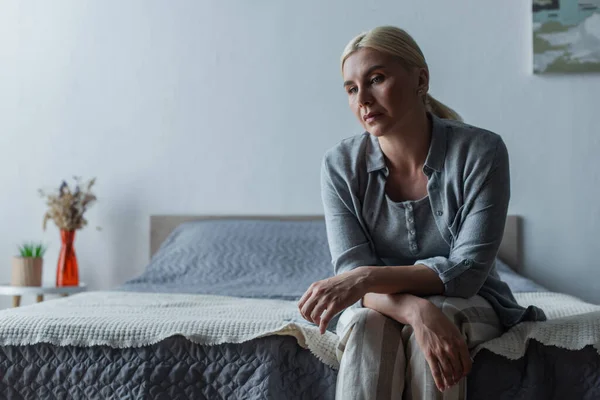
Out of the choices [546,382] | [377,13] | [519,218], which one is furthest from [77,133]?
[546,382]

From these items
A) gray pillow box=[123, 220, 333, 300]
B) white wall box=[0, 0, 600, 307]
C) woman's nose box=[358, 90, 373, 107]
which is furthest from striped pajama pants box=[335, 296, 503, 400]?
white wall box=[0, 0, 600, 307]

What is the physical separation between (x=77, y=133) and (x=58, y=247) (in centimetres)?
50

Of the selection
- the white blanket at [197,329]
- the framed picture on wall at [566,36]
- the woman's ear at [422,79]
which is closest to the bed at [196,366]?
the white blanket at [197,329]

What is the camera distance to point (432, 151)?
1.51 meters

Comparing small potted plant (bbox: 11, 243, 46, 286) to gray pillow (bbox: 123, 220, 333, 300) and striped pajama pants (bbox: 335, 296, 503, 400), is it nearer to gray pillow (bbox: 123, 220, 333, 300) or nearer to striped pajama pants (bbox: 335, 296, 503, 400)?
gray pillow (bbox: 123, 220, 333, 300)

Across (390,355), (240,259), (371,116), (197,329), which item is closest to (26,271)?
(240,259)

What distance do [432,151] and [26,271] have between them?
77.7 inches

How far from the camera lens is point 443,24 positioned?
9.70ft

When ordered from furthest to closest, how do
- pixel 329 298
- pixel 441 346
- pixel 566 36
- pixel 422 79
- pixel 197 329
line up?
pixel 566 36, pixel 422 79, pixel 197 329, pixel 329 298, pixel 441 346

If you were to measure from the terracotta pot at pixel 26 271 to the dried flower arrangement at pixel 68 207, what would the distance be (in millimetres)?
181

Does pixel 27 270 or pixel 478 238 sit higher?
pixel 478 238

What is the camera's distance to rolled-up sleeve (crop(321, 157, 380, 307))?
1.50 meters

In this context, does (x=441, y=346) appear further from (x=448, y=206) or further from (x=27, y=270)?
(x=27, y=270)

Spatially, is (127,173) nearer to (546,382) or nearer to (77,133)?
(77,133)
